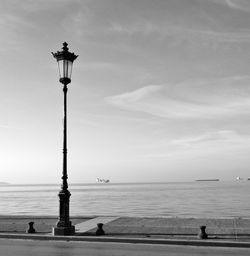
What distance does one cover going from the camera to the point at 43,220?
21406mm

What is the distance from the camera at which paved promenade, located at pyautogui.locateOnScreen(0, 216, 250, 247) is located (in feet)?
49.3

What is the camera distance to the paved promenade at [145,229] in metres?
15.0

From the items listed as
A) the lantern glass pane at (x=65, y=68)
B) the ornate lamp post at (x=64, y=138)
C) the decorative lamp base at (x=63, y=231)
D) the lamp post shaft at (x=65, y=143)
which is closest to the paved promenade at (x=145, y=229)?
the decorative lamp base at (x=63, y=231)

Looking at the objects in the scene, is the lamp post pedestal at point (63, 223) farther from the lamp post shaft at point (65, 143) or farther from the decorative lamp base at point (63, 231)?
the lamp post shaft at point (65, 143)

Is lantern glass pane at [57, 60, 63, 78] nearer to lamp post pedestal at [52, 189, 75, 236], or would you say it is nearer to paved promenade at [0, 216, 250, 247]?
lamp post pedestal at [52, 189, 75, 236]

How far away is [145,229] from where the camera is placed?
17578 millimetres

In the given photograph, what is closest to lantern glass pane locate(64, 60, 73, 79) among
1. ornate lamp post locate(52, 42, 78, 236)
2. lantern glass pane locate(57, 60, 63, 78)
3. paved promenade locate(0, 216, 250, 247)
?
ornate lamp post locate(52, 42, 78, 236)

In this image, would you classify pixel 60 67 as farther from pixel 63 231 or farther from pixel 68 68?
pixel 63 231

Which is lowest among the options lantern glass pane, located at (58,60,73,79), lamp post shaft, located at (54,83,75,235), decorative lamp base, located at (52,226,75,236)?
decorative lamp base, located at (52,226,75,236)

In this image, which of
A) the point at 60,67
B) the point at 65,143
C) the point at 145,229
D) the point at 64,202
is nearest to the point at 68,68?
the point at 60,67

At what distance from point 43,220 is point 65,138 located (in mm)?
5941

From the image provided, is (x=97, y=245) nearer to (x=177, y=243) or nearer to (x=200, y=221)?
(x=177, y=243)

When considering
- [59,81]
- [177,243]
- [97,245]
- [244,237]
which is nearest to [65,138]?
[59,81]

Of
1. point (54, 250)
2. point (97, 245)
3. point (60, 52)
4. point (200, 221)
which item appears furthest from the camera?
point (200, 221)
